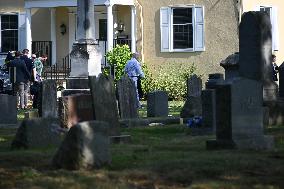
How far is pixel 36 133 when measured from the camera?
12.9 metres

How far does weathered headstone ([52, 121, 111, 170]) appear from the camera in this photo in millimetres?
10087

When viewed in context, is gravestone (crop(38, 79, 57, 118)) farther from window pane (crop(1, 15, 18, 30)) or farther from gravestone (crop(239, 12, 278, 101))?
window pane (crop(1, 15, 18, 30))

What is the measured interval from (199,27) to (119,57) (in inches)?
138

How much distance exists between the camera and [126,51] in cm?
3394

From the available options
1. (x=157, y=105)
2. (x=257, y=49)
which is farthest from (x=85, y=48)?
(x=257, y=49)

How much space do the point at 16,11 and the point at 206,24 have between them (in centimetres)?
896

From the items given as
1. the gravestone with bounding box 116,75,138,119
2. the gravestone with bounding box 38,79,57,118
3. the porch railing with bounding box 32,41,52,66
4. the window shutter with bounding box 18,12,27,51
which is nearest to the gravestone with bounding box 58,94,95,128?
the gravestone with bounding box 116,75,138,119

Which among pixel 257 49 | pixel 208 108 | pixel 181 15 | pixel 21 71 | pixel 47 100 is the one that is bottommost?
pixel 208 108

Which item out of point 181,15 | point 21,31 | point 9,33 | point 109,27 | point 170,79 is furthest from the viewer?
point 9,33

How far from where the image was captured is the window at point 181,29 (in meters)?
34.8

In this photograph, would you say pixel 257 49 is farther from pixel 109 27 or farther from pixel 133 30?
pixel 133 30

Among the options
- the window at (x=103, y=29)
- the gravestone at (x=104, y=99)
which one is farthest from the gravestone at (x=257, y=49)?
the window at (x=103, y=29)

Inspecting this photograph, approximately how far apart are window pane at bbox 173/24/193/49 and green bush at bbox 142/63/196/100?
83 cm

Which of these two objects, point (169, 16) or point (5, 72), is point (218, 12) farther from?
point (5, 72)
